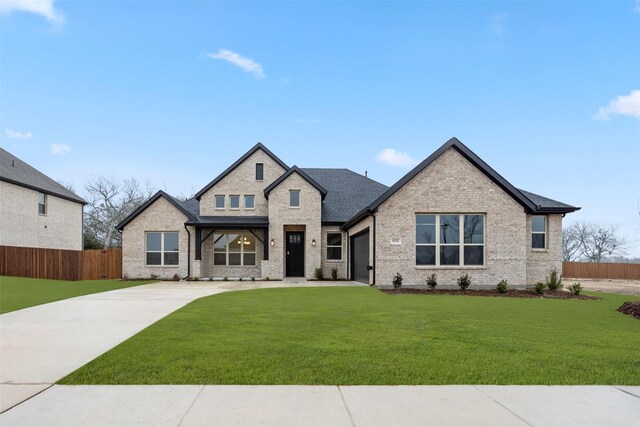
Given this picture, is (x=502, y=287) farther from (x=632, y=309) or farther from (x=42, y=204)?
(x=42, y=204)

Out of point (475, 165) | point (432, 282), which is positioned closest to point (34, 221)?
point (432, 282)

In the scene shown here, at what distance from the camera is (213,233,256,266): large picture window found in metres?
24.5

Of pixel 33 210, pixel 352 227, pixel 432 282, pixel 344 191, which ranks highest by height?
pixel 344 191

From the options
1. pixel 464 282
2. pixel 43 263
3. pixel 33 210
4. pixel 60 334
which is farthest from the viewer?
pixel 33 210

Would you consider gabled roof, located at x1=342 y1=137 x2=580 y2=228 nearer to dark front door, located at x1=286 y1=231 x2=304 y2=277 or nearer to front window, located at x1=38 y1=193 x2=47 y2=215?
dark front door, located at x1=286 y1=231 x2=304 y2=277

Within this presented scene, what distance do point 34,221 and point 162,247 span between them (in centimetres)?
1165

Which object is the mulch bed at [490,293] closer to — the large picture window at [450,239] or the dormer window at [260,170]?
the large picture window at [450,239]

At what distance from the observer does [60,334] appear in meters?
7.41

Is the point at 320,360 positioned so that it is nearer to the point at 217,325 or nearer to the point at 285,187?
the point at 217,325

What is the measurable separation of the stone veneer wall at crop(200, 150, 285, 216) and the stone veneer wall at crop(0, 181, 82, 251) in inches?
501

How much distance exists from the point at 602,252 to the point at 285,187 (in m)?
59.2

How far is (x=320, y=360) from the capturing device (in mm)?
5445

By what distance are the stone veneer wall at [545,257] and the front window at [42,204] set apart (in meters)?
32.1

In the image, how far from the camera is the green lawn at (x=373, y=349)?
483cm
